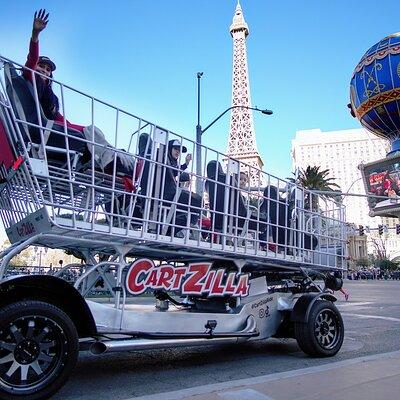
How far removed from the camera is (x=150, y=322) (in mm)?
5016

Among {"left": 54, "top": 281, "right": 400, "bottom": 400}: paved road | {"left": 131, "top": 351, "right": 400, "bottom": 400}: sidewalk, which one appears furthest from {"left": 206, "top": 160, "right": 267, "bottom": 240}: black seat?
{"left": 131, "top": 351, "right": 400, "bottom": 400}: sidewalk

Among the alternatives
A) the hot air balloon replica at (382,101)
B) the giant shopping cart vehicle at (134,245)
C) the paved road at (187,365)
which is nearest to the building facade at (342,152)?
the hot air balloon replica at (382,101)

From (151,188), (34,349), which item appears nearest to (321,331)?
(151,188)

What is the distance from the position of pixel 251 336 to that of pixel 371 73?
5022 centimetres

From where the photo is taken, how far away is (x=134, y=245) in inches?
197

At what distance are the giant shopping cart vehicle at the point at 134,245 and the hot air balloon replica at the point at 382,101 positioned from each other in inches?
1562

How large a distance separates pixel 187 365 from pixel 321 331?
1.94 meters

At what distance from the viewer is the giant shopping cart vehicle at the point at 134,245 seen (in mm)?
4070

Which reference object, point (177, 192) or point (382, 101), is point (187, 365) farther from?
point (382, 101)

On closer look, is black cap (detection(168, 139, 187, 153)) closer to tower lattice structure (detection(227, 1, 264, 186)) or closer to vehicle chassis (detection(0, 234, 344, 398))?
vehicle chassis (detection(0, 234, 344, 398))

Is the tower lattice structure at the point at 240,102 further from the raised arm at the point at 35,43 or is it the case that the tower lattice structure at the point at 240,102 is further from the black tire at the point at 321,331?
the raised arm at the point at 35,43

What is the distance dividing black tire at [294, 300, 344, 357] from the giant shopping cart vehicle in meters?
0.02

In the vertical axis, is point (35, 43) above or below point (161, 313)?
above

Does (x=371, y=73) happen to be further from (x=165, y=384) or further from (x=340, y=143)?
(x=340, y=143)
